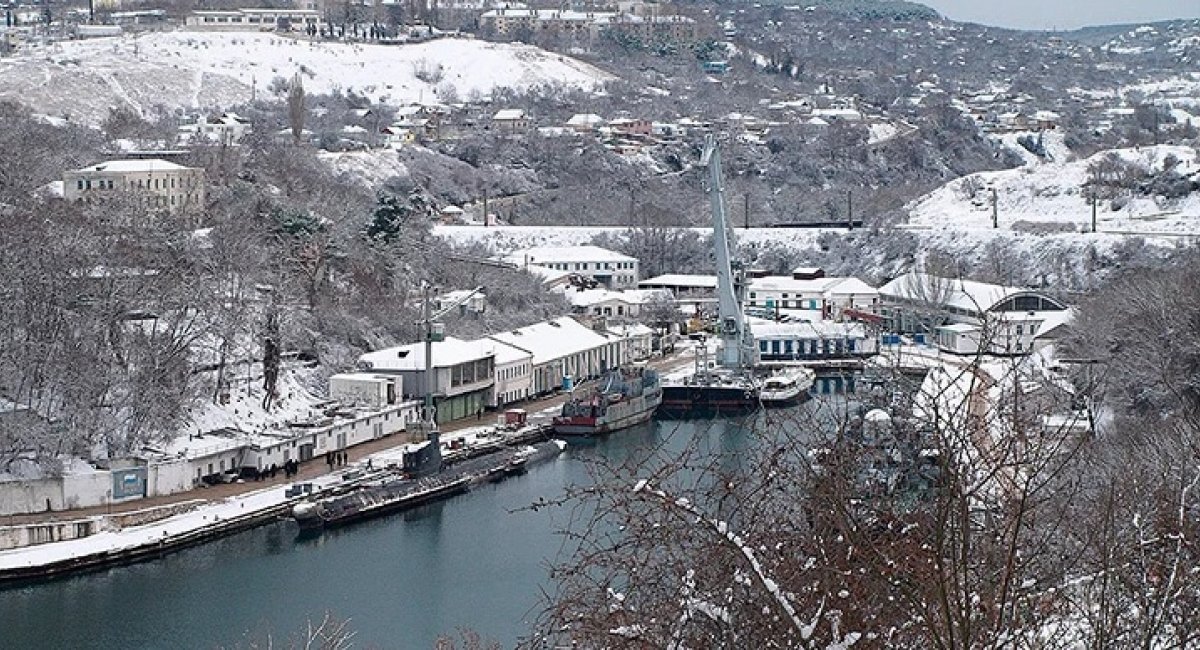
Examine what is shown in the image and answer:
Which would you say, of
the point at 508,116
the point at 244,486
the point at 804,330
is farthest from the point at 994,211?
the point at 244,486

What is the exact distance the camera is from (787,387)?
42.9 ft

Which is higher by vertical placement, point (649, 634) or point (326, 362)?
point (649, 634)

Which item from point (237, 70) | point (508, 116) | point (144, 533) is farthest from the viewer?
point (237, 70)

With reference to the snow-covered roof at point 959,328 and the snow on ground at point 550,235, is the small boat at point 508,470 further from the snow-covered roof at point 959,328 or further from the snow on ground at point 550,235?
the snow on ground at point 550,235

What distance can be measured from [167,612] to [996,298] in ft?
29.0

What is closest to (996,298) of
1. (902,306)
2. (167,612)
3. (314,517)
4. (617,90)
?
(902,306)

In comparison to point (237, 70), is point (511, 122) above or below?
below

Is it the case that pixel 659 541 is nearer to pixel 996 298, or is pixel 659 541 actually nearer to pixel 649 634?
pixel 649 634

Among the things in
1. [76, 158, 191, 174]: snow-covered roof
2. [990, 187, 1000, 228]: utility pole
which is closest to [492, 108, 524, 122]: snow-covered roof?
[990, 187, 1000, 228]: utility pole

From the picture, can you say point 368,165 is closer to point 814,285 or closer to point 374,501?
A: point 814,285

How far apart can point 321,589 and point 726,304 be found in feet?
21.2

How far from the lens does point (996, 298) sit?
1495 centimetres

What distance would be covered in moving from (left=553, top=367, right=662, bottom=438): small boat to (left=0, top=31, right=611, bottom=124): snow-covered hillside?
1272cm

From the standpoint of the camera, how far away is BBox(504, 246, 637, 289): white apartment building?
1767 cm
